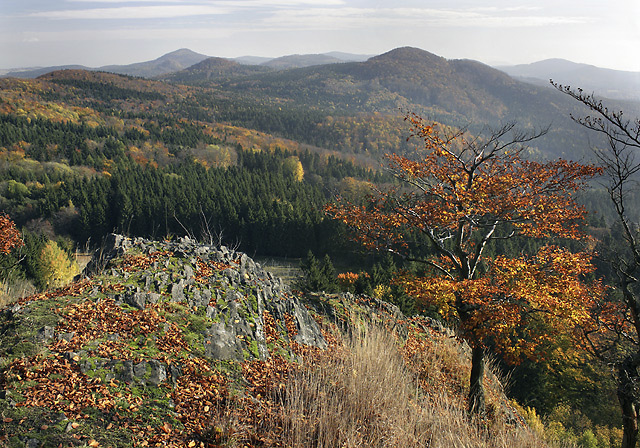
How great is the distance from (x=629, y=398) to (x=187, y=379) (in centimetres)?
1047

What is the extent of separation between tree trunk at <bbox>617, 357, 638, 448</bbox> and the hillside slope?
323 cm

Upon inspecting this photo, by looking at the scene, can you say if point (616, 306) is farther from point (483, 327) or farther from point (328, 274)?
point (328, 274)

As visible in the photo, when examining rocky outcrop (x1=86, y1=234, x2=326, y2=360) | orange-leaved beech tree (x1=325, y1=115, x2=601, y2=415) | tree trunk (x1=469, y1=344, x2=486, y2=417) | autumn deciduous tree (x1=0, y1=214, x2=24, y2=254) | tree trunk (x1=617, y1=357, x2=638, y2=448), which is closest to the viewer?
rocky outcrop (x1=86, y1=234, x2=326, y2=360)

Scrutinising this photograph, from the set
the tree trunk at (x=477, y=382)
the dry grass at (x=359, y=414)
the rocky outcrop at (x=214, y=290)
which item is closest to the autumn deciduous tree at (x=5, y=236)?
the rocky outcrop at (x=214, y=290)

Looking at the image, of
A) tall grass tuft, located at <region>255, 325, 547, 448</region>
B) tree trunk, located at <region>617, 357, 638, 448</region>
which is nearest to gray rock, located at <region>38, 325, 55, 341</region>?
tall grass tuft, located at <region>255, 325, 547, 448</region>

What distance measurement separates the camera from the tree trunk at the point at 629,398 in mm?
9258

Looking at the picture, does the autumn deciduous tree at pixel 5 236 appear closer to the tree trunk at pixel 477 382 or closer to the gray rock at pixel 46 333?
the gray rock at pixel 46 333

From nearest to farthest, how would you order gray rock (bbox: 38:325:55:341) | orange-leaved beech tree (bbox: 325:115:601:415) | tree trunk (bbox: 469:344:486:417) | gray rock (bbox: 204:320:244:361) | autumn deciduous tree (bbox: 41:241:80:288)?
gray rock (bbox: 38:325:55:341) → gray rock (bbox: 204:320:244:361) → tree trunk (bbox: 469:344:486:417) → orange-leaved beech tree (bbox: 325:115:601:415) → autumn deciduous tree (bbox: 41:241:80:288)

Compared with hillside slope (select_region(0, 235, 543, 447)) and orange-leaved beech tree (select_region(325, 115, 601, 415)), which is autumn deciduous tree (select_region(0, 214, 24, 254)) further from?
orange-leaved beech tree (select_region(325, 115, 601, 415))

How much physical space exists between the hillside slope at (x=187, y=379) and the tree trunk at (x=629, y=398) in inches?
127

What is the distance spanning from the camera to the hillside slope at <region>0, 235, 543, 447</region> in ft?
15.7

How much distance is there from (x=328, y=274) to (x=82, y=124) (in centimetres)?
10163

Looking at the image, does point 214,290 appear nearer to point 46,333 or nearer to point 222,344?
point 222,344

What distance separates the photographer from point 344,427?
4.89 metres
